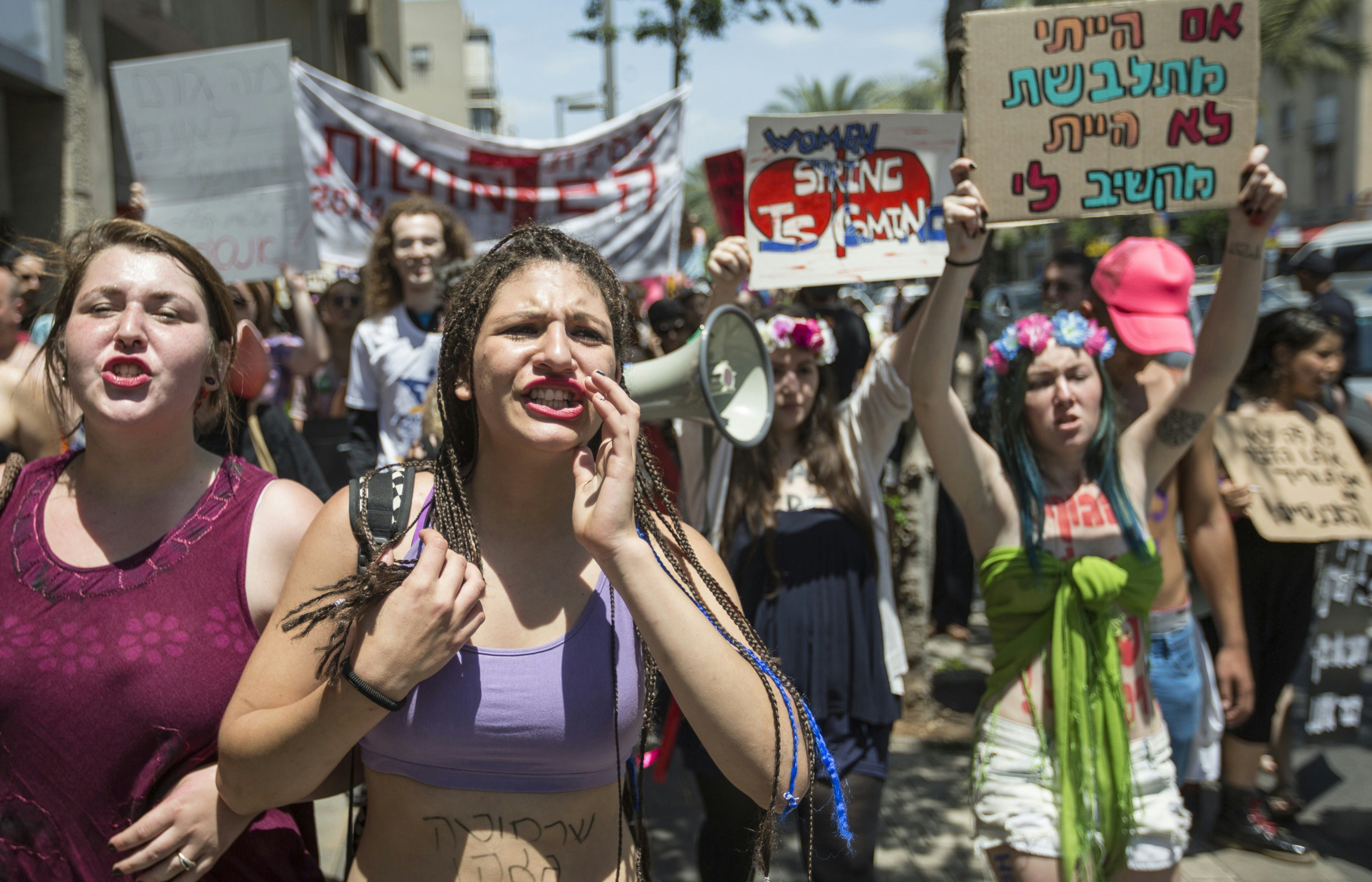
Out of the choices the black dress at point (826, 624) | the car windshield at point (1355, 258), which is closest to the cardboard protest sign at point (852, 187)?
the black dress at point (826, 624)

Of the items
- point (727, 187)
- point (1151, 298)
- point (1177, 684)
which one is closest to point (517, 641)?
point (1177, 684)

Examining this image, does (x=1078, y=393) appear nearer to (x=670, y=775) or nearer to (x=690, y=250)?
(x=670, y=775)

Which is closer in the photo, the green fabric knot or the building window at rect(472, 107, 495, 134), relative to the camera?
A: the green fabric knot

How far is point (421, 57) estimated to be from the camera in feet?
161

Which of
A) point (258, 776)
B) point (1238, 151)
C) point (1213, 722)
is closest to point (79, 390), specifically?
point (258, 776)

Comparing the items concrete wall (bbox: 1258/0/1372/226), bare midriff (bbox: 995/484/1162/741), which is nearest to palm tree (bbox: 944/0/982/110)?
bare midriff (bbox: 995/484/1162/741)

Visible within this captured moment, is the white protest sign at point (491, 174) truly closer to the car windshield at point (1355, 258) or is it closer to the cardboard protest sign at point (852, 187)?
the cardboard protest sign at point (852, 187)

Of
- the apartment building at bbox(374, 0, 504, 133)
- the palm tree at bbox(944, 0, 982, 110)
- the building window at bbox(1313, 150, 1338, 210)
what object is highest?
the apartment building at bbox(374, 0, 504, 133)

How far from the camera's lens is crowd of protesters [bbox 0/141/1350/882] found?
1.57 meters

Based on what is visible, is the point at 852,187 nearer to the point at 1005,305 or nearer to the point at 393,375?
the point at 393,375

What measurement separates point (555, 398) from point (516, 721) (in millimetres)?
529

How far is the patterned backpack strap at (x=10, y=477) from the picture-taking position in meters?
1.87

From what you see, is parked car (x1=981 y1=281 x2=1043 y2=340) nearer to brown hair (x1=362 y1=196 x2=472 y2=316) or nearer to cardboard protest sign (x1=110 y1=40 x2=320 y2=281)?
brown hair (x1=362 y1=196 x2=472 y2=316)

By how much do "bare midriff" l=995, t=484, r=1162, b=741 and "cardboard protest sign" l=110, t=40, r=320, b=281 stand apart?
10.1ft
